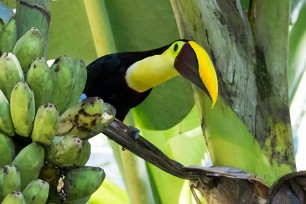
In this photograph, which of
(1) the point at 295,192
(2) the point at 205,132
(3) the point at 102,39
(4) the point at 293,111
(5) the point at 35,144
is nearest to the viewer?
(5) the point at 35,144

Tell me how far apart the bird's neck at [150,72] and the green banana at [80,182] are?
0.75m

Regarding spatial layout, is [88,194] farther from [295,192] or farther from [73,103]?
[295,192]

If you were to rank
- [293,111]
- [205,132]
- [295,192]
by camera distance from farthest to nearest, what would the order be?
[293,111]
[205,132]
[295,192]

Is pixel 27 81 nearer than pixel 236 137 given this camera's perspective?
Yes

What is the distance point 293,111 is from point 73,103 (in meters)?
1.07

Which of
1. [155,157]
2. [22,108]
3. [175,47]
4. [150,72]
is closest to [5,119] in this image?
[22,108]

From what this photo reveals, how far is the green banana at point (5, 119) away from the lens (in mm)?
579

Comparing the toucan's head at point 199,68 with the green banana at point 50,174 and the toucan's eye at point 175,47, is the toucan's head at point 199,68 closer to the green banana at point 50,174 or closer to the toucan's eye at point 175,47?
the toucan's eye at point 175,47

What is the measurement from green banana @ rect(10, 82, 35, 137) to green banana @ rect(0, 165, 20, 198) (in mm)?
64

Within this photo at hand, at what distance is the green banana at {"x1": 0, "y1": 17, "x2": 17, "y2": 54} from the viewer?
62 cm

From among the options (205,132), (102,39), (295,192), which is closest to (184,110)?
(102,39)

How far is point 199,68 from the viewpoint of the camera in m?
1.07

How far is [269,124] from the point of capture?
106cm

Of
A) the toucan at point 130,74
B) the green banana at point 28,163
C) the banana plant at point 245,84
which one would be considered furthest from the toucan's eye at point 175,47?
the green banana at point 28,163
